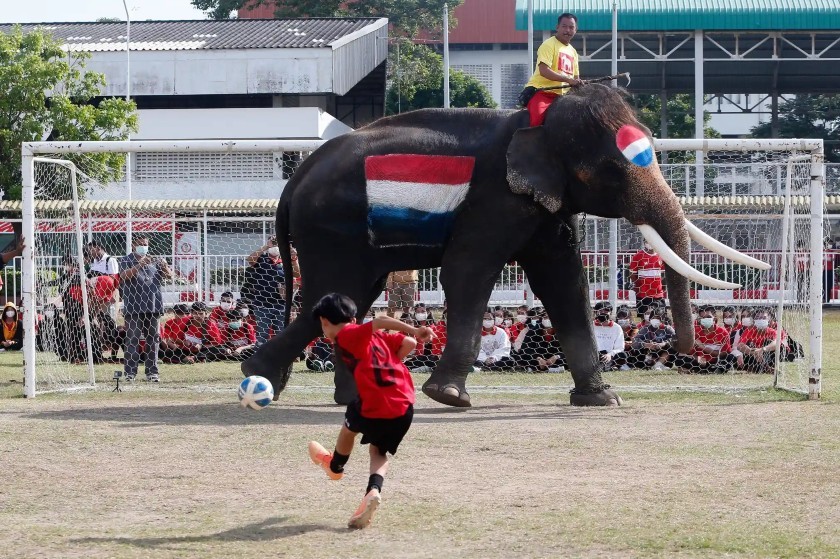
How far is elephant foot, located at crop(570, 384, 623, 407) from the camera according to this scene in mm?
11969

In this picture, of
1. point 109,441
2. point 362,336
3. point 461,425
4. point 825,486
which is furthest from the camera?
point 461,425

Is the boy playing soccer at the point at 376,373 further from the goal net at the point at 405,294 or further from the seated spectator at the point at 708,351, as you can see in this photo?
the seated spectator at the point at 708,351

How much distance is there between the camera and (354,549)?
19.8ft

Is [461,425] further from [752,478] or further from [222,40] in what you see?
[222,40]

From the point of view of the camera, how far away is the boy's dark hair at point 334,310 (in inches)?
267

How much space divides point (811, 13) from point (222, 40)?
18179mm

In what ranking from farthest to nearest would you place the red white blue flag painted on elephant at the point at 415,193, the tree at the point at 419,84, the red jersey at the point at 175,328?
the tree at the point at 419,84 < the red jersey at the point at 175,328 < the red white blue flag painted on elephant at the point at 415,193

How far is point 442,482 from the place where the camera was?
7.83 meters

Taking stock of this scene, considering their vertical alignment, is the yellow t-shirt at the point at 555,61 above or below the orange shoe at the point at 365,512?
above

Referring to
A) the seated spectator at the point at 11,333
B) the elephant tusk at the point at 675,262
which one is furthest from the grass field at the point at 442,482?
the seated spectator at the point at 11,333

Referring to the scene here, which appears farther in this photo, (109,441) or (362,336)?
(109,441)

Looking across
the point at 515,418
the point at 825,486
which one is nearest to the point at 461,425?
the point at 515,418

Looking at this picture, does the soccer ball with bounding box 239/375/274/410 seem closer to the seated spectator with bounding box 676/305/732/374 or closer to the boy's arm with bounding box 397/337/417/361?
the boy's arm with bounding box 397/337/417/361

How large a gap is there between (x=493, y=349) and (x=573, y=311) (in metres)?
4.78
